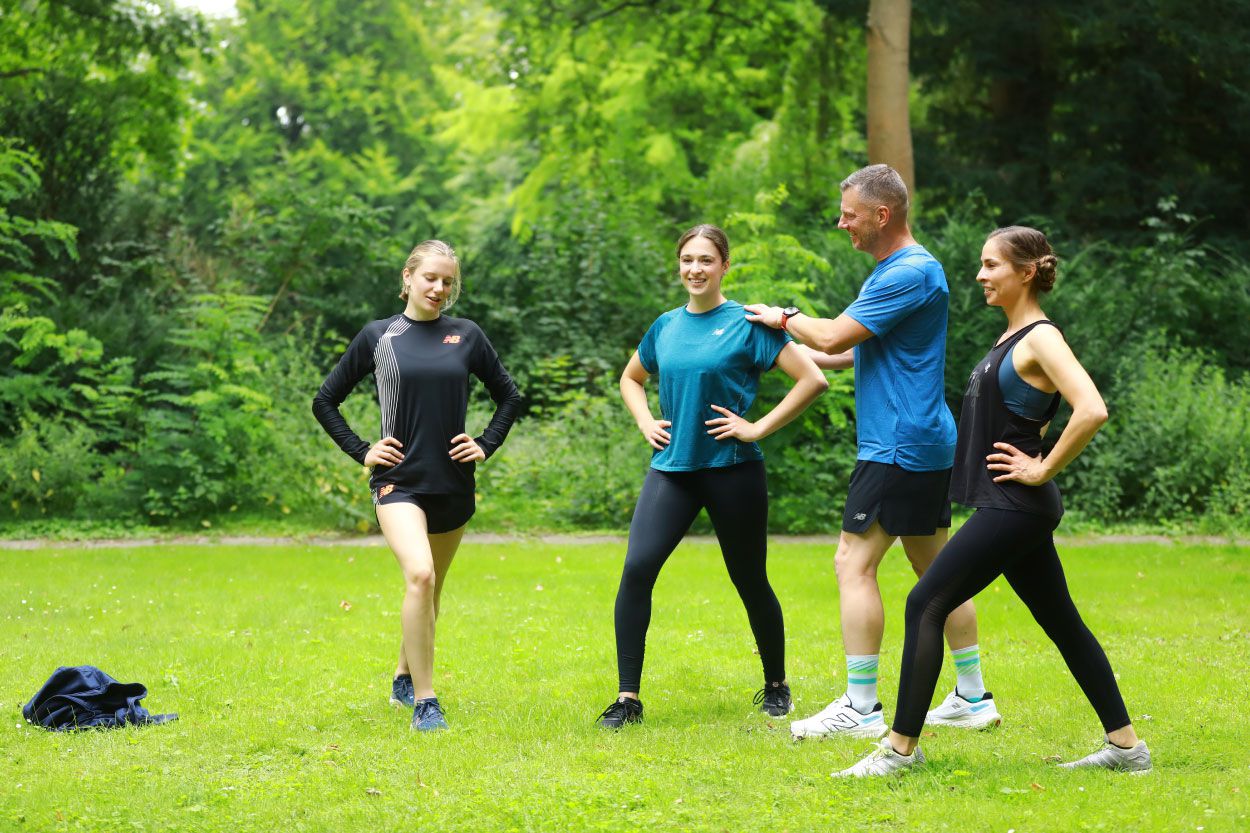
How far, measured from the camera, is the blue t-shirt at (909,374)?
19.0 ft

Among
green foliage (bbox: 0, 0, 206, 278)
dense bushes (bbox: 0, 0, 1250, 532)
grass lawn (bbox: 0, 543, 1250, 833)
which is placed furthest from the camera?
green foliage (bbox: 0, 0, 206, 278)

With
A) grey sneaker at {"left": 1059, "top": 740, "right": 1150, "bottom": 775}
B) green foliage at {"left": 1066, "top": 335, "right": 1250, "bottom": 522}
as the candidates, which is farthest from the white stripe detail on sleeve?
green foliage at {"left": 1066, "top": 335, "right": 1250, "bottom": 522}

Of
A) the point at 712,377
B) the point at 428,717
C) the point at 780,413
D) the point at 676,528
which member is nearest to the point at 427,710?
the point at 428,717

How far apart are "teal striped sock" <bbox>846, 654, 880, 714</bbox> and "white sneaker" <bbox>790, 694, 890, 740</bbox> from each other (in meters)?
0.03

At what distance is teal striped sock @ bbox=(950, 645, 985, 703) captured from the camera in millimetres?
6371

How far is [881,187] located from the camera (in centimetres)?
582

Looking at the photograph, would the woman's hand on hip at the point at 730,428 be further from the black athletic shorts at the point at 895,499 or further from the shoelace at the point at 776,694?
the shoelace at the point at 776,694

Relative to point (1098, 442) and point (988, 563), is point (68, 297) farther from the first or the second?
point (988, 563)

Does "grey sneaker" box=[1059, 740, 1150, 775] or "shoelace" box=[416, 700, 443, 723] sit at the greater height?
"grey sneaker" box=[1059, 740, 1150, 775]

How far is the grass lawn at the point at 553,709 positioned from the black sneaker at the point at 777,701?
0.27 ft

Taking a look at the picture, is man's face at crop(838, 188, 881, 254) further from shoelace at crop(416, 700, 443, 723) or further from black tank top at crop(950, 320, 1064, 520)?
shoelace at crop(416, 700, 443, 723)

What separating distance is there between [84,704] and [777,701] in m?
3.35

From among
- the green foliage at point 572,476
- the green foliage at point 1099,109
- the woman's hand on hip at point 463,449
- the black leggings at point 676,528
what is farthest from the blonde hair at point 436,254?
the green foliage at point 1099,109

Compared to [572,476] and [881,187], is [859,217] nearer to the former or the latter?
[881,187]
